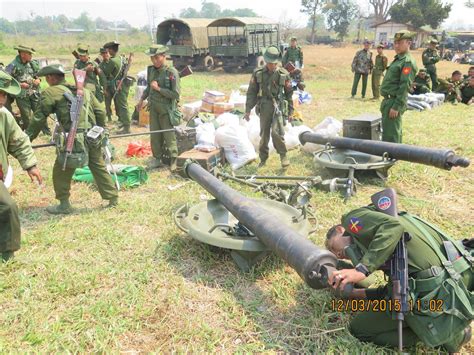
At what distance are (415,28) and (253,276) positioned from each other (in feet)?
144

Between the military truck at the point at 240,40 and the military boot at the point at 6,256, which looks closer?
the military boot at the point at 6,256

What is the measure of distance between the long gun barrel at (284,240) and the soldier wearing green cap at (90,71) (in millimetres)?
4952

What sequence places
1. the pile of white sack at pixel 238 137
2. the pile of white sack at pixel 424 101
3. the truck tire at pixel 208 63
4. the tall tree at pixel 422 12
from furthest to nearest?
the tall tree at pixel 422 12 → the truck tire at pixel 208 63 → the pile of white sack at pixel 424 101 → the pile of white sack at pixel 238 137

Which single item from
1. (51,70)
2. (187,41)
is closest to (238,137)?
(51,70)

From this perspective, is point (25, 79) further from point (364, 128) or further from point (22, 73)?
point (364, 128)

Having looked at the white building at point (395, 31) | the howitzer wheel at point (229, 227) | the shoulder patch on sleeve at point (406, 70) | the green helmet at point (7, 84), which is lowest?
the howitzer wheel at point (229, 227)

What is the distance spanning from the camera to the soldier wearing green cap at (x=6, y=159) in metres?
3.39

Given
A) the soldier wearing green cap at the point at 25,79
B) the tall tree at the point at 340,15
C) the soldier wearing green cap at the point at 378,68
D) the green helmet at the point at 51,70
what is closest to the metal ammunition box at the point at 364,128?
the green helmet at the point at 51,70

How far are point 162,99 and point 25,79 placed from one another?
3325 millimetres

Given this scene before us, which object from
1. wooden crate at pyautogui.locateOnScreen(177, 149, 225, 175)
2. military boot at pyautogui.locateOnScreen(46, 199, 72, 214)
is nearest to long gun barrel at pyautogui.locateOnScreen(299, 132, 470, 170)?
wooden crate at pyautogui.locateOnScreen(177, 149, 225, 175)

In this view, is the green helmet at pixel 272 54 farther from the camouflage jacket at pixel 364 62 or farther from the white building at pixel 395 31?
the white building at pixel 395 31

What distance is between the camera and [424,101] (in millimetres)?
10695

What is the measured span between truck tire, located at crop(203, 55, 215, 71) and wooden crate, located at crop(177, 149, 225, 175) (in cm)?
1460
